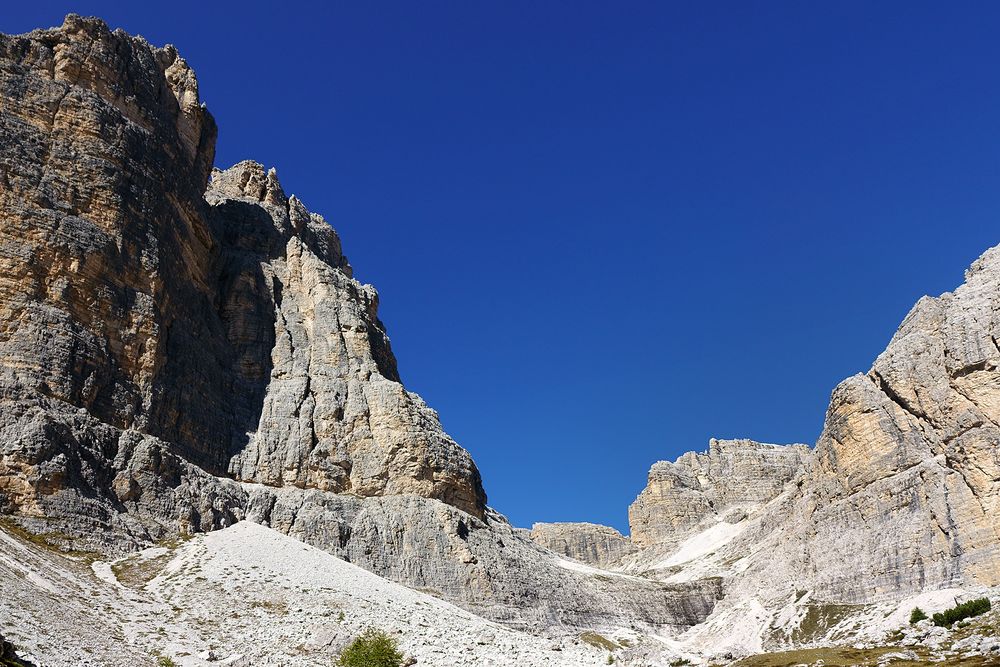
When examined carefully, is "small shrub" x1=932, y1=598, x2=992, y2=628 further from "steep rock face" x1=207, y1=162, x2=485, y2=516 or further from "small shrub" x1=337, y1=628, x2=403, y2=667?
"steep rock face" x1=207, y1=162, x2=485, y2=516

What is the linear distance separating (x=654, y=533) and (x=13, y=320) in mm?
132570

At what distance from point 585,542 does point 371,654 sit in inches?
5899

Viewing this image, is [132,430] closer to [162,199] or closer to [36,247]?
[36,247]

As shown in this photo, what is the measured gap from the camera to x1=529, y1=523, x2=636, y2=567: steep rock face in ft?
591

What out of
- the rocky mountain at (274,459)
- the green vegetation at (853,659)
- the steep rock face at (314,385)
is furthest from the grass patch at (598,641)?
the green vegetation at (853,659)

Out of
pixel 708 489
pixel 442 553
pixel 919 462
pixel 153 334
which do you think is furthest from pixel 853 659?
pixel 708 489

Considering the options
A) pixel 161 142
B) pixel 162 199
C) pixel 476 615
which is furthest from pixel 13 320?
pixel 476 615

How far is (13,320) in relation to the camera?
59.6m

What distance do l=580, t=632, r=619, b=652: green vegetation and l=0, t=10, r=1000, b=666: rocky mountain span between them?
0.34 metres

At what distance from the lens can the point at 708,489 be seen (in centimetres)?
17500

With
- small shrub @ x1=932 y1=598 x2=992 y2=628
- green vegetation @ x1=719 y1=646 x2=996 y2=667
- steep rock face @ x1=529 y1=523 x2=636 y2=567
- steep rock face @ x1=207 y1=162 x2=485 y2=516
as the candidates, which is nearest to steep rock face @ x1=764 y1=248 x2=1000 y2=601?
small shrub @ x1=932 y1=598 x2=992 y2=628

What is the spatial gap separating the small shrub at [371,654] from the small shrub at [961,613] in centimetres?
2569

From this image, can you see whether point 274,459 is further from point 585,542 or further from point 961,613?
point 585,542

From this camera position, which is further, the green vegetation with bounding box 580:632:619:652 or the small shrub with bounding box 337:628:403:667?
the green vegetation with bounding box 580:632:619:652
